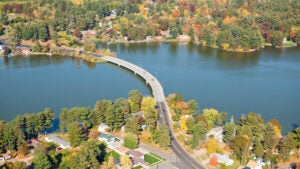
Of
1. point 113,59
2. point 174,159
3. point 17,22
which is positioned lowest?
point 174,159

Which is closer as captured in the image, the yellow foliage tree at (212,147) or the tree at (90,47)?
the yellow foliage tree at (212,147)

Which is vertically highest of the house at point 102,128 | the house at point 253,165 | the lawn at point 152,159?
the house at point 102,128

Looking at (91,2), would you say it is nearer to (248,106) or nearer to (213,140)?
(248,106)

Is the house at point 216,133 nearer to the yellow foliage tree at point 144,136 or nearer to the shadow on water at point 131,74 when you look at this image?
the yellow foliage tree at point 144,136

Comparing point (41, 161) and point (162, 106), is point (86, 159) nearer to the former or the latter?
point (41, 161)

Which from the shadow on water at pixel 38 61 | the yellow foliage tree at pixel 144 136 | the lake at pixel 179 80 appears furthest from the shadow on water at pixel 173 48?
the yellow foliage tree at pixel 144 136

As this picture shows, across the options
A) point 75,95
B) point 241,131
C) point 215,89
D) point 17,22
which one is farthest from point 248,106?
point 17,22

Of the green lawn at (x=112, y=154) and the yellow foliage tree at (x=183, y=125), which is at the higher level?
the yellow foliage tree at (x=183, y=125)
